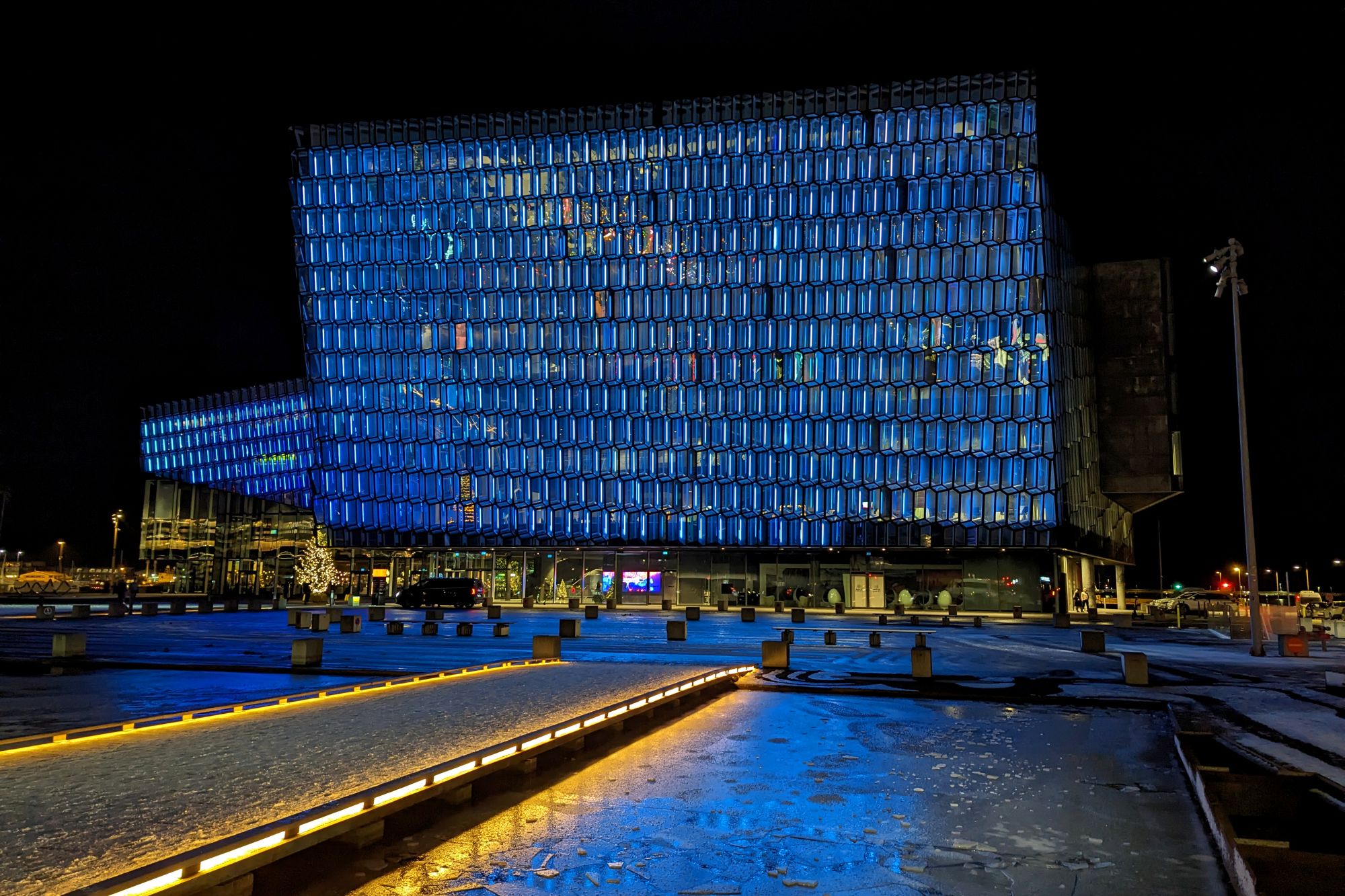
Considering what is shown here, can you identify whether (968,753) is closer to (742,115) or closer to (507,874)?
(507,874)

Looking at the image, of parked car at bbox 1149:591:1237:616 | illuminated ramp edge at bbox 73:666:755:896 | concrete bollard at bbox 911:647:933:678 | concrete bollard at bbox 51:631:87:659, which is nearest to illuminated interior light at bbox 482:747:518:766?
illuminated ramp edge at bbox 73:666:755:896

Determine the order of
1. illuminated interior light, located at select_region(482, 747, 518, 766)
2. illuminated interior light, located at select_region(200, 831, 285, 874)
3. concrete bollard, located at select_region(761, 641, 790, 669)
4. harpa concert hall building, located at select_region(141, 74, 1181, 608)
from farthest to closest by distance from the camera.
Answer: harpa concert hall building, located at select_region(141, 74, 1181, 608) → concrete bollard, located at select_region(761, 641, 790, 669) → illuminated interior light, located at select_region(482, 747, 518, 766) → illuminated interior light, located at select_region(200, 831, 285, 874)

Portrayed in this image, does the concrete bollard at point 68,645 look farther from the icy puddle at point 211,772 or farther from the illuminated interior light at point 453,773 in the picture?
the illuminated interior light at point 453,773

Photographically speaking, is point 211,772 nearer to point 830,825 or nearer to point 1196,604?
point 830,825

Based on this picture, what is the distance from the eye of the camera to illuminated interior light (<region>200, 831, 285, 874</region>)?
16.5 feet

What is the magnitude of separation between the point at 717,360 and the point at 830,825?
5873 centimetres

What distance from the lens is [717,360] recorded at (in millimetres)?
65375

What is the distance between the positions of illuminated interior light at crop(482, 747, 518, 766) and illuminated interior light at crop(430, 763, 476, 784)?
0.16 metres

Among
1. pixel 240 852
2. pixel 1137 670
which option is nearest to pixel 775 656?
pixel 1137 670

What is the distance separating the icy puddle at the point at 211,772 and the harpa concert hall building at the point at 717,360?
52.2 meters

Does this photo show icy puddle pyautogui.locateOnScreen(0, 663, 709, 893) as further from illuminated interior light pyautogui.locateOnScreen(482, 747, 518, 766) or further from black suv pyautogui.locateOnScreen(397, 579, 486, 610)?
black suv pyautogui.locateOnScreen(397, 579, 486, 610)

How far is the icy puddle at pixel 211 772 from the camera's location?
17.5 ft

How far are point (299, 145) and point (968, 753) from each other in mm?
73867

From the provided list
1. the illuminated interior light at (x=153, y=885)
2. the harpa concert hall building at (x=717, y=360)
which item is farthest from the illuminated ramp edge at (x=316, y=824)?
the harpa concert hall building at (x=717, y=360)
